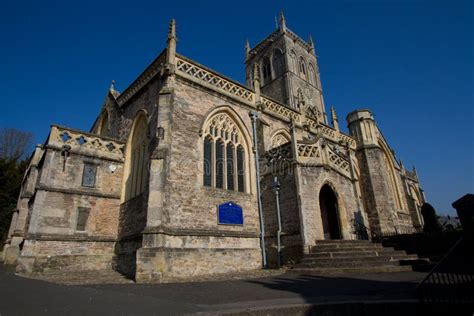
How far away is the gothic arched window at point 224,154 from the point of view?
13.4 m

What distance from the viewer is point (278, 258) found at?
40.0 ft

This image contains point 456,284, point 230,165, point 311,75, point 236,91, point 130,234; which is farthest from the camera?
point 311,75

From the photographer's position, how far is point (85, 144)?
45.6ft

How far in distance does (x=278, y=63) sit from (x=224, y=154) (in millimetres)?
28291

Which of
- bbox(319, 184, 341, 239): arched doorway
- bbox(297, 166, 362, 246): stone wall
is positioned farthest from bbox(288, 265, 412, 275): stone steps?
bbox(319, 184, 341, 239): arched doorway

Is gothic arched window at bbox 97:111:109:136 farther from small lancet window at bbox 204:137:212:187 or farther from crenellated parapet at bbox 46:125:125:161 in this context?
small lancet window at bbox 204:137:212:187

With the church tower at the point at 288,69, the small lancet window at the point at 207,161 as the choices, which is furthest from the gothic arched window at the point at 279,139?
the church tower at the point at 288,69

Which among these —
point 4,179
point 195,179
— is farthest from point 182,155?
point 4,179

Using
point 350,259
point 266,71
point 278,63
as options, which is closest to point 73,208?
point 350,259

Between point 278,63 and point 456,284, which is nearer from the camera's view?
point 456,284

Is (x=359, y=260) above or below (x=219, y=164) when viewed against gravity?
below

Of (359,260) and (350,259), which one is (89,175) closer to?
(350,259)

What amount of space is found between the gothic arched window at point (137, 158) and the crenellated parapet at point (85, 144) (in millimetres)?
593

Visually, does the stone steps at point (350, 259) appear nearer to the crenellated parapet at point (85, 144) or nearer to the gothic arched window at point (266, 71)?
the crenellated parapet at point (85, 144)
